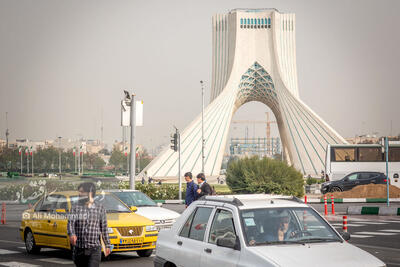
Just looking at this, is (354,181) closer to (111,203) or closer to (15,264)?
(111,203)

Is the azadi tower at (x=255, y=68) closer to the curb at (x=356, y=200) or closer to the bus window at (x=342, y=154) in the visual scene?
the bus window at (x=342, y=154)

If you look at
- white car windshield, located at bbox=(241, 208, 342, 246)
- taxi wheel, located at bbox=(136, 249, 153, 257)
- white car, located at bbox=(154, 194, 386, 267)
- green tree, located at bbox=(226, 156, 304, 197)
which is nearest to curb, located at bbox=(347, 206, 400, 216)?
green tree, located at bbox=(226, 156, 304, 197)

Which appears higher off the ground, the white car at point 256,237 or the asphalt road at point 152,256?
the white car at point 256,237

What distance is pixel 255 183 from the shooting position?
3497 centimetres

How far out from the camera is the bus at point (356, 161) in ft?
125

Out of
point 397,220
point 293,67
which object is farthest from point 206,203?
point 293,67

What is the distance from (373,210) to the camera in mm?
24250

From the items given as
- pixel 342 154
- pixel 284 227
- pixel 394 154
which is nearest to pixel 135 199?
pixel 284 227

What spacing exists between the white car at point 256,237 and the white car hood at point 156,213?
6735mm

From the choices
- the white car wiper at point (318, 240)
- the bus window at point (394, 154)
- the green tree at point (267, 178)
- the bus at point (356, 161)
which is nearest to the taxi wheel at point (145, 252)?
the white car wiper at point (318, 240)

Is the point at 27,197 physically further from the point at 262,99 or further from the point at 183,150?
the point at 262,99

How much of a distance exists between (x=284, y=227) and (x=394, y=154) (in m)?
32.8

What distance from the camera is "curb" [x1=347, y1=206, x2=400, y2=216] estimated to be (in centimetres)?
2389

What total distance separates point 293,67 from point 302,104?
10.8 metres
